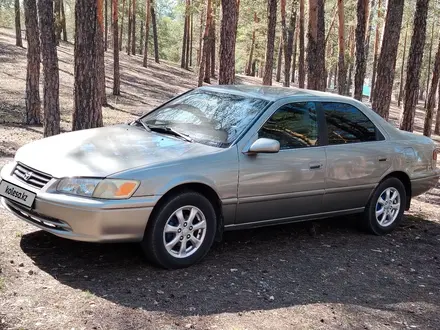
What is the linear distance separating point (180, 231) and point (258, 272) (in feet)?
2.96

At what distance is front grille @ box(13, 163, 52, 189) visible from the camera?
174 inches

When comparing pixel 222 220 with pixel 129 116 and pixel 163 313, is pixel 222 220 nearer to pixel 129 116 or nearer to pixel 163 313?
pixel 163 313

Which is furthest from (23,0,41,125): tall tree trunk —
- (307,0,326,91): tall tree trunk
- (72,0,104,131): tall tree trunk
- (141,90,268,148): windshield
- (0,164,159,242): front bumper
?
(0,164,159,242): front bumper

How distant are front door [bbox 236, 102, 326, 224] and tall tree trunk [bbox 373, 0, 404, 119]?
614cm

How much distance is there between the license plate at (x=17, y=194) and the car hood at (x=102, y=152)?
24cm

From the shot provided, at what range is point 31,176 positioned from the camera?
14.9ft

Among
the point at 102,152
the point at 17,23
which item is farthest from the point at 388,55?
the point at 17,23

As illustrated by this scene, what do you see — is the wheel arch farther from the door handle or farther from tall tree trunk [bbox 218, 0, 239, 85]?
tall tree trunk [bbox 218, 0, 239, 85]

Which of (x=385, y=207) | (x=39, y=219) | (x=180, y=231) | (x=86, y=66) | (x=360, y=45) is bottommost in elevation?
(x=385, y=207)

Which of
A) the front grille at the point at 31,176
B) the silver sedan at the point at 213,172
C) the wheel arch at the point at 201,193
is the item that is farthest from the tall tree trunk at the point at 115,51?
the wheel arch at the point at 201,193

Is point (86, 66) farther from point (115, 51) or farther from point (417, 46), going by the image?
point (115, 51)

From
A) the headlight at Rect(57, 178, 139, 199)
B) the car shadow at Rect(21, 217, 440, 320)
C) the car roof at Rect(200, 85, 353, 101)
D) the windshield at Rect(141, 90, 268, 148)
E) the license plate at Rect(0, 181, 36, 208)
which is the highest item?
the car roof at Rect(200, 85, 353, 101)

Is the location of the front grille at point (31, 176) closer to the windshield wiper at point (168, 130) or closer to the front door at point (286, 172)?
the windshield wiper at point (168, 130)

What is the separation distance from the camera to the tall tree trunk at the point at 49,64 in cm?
998
